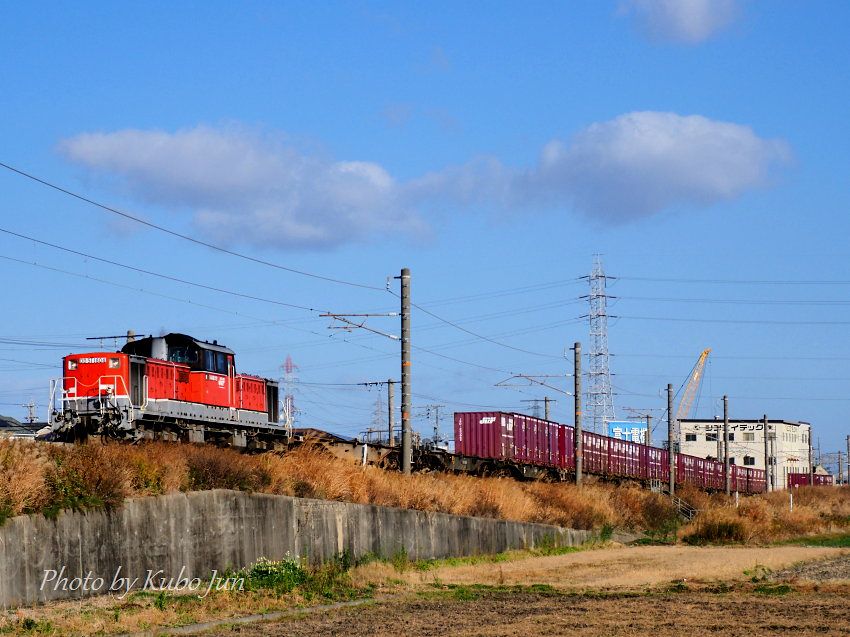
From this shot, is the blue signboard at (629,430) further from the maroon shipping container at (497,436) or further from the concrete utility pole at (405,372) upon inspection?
the concrete utility pole at (405,372)

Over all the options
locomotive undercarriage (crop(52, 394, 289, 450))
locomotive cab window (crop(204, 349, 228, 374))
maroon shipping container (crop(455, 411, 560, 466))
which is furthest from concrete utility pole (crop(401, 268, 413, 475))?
maroon shipping container (crop(455, 411, 560, 466))

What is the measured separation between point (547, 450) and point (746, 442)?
336 ft

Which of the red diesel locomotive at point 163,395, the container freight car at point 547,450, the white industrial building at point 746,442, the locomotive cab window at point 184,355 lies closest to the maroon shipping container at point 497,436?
the container freight car at point 547,450

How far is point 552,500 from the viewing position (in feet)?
152

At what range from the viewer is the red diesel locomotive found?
30.0 m

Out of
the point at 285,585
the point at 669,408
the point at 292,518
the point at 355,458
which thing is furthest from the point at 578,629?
the point at 669,408

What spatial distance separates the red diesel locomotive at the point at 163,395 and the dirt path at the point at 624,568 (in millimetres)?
8595

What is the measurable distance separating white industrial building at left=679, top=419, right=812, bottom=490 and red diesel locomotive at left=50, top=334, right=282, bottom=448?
392 feet

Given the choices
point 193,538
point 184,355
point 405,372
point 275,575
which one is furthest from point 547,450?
point 193,538

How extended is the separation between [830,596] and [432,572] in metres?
10.1

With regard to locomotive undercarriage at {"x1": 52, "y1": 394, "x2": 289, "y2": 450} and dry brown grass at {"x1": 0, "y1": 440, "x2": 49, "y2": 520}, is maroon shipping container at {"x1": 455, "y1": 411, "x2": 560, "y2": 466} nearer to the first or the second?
locomotive undercarriage at {"x1": 52, "y1": 394, "x2": 289, "y2": 450}

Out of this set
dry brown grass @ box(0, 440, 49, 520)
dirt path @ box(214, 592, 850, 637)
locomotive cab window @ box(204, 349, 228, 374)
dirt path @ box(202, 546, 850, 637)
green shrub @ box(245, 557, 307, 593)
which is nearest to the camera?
dirt path @ box(214, 592, 850, 637)

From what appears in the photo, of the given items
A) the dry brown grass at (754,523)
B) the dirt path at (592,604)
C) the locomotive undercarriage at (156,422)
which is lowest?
the dry brown grass at (754,523)

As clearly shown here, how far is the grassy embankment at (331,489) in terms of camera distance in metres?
19.5
